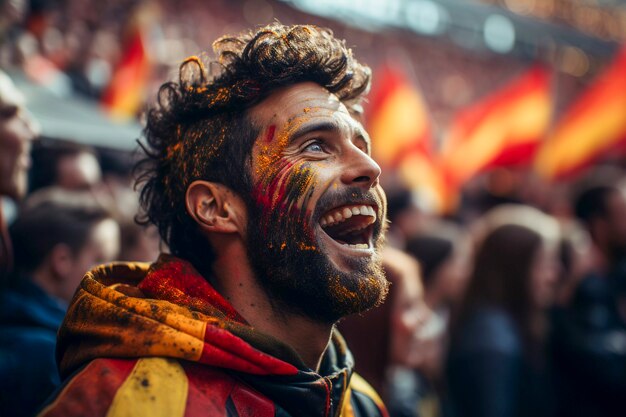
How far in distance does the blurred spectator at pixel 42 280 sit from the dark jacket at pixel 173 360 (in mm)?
707

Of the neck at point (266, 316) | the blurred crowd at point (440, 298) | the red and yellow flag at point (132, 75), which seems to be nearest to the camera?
the neck at point (266, 316)

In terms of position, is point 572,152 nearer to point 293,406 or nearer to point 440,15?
point 293,406

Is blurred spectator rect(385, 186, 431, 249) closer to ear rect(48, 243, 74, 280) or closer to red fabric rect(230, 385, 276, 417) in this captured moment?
ear rect(48, 243, 74, 280)

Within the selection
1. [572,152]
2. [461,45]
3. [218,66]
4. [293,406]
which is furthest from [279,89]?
[461,45]

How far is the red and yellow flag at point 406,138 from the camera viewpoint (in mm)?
7461

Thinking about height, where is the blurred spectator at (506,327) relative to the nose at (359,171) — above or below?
below

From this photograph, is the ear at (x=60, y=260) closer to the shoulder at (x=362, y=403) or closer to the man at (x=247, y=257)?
the man at (x=247, y=257)

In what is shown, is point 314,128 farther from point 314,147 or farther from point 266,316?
point 266,316

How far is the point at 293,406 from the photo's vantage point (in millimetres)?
1790

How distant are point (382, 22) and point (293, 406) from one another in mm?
16304

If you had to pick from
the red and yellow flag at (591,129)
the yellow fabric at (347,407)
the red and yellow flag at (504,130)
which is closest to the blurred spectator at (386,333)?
the yellow fabric at (347,407)

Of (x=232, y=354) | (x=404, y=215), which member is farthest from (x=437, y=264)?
(x=232, y=354)

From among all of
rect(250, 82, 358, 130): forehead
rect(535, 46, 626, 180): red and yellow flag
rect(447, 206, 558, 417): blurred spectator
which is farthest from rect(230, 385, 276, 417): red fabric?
rect(535, 46, 626, 180): red and yellow flag

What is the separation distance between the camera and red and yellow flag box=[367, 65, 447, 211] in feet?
24.5
